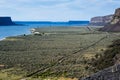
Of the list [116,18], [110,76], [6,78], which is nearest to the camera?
[110,76]

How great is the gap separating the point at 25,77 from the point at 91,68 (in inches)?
332

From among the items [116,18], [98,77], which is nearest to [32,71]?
[98,77]

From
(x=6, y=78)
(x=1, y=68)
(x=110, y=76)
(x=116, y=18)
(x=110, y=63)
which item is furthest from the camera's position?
(x=116, y=18)

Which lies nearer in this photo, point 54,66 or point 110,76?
point 110,76

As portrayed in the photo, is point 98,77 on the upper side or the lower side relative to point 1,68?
upper

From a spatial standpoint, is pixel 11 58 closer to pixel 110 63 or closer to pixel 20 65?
pixel 20 65

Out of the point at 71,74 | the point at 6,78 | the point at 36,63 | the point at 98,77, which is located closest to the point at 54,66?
the point at 36,63

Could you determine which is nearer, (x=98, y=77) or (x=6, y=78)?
(x=98, y=77)

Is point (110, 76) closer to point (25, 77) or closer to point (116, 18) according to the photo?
point (25, 77)

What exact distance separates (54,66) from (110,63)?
798 cm

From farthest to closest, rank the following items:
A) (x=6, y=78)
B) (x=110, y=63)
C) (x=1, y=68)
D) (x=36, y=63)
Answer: (x=36, y=63), (x=1, y=68), (x=110, y=63), (x=6, y=78)

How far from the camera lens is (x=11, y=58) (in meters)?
47.6

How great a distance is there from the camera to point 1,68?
128 feet

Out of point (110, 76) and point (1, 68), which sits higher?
point (110, 76)
